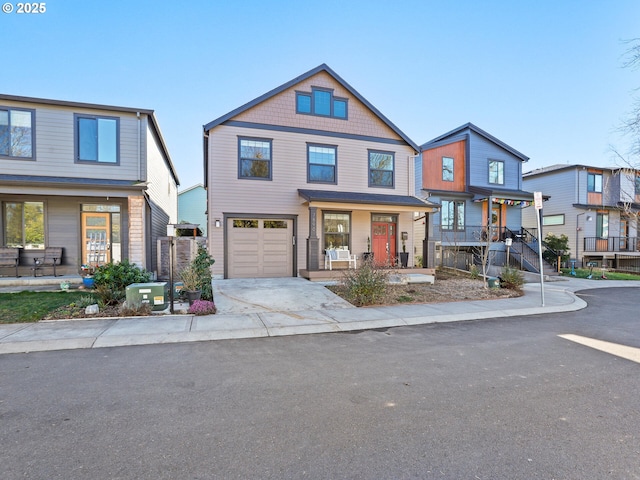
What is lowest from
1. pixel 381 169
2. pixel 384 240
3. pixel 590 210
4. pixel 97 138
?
pixel 384 240

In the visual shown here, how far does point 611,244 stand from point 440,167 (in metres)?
13.8

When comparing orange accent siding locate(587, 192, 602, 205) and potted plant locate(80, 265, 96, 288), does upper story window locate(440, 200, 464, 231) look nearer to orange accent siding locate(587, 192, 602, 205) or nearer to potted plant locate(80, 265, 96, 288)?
orange accent siding locate(587, 192, 602, 205)

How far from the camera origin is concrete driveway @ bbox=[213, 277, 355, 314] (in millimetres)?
7832

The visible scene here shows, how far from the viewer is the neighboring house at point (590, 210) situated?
68.0 ft

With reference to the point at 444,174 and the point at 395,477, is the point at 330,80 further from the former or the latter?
the point at 395,477

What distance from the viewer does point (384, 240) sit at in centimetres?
1431

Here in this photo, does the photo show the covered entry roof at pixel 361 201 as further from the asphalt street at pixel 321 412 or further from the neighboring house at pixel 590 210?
the neighboring house at pixel 590 210

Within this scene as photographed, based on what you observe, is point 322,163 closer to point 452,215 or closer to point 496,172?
point 452,215

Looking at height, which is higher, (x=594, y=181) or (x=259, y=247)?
(x=594, y=181)

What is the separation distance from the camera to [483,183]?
18.7 m

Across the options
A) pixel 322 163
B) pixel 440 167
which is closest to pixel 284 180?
pixel 322 163

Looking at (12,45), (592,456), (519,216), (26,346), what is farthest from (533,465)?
(519,216)

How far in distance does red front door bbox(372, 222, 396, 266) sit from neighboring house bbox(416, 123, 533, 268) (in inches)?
155

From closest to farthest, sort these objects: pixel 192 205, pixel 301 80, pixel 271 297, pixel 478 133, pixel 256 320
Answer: pixel 256 320 < pixel 271 297 < pixel 301 80 < pixel 478 133 < pixel 192 205
